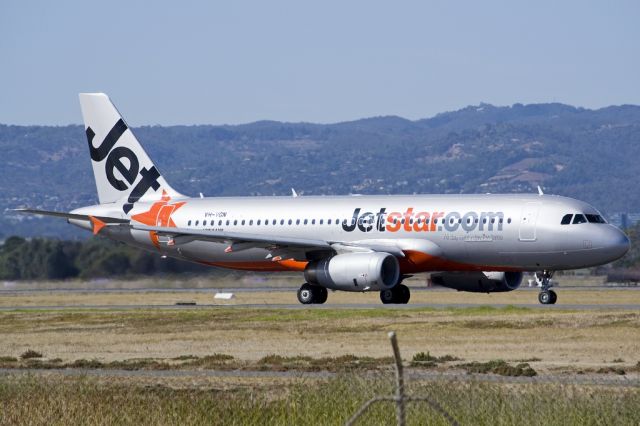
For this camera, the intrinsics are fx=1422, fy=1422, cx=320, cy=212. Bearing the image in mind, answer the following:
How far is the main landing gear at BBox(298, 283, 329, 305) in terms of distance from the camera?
52344 millimetres

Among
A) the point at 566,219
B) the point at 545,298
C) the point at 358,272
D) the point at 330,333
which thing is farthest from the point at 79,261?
the point at 330,333

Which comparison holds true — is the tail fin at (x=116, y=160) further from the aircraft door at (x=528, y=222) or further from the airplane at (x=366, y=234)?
the aircraft door at (x=528, y=222)

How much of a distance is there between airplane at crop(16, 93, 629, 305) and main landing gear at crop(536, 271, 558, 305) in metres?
0.05

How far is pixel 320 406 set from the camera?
19938 mm

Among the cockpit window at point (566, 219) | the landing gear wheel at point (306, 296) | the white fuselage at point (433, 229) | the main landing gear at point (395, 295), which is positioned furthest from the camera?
the landing gear wheel at point (306, 296)

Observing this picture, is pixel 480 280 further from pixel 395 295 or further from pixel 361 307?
pixel 361 307

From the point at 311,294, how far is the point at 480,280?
623cm

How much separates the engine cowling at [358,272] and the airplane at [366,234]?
46 mm

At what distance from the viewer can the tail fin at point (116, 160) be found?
5959cm

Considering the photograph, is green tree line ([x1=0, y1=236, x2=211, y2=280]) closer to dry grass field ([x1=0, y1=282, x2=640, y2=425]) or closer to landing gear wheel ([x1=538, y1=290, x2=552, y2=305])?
dry grass field ([x1=0, y1=282, x2=640, y2=425])

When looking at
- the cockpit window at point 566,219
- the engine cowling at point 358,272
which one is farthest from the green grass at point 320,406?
the cockpit window at point 566,219

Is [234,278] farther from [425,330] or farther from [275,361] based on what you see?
[275,361]

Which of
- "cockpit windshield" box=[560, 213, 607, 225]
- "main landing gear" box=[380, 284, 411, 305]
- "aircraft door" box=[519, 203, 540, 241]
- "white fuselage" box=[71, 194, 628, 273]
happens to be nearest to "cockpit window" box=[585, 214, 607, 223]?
"cockpit windshield" box=[560, 213, 607, 225]

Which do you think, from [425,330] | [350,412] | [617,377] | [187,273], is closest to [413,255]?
[425,330]
